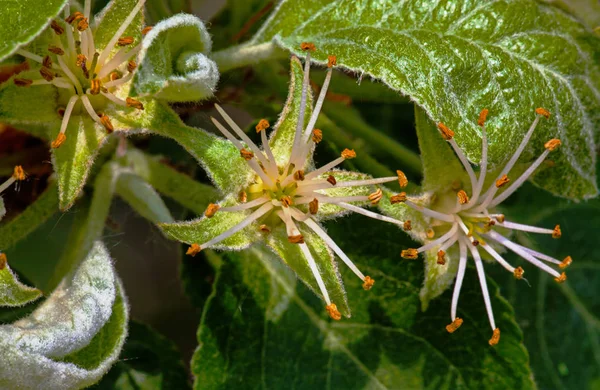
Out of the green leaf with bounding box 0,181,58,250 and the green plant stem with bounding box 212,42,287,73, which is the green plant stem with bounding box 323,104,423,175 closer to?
the green plant stem with bounding box 212,42,287,73

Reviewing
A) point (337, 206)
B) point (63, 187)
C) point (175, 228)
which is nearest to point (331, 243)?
point (337, 206)

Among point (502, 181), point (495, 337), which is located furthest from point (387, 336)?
point (502, 181)

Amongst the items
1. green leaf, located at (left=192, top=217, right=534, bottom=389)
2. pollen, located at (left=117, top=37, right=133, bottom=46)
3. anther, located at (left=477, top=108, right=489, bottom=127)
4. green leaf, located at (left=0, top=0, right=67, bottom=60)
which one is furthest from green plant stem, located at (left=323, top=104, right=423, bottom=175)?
green leaf, located at (left=0, top=0, right=67, bottom=60)

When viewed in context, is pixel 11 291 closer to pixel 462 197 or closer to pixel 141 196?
pixel 141 196

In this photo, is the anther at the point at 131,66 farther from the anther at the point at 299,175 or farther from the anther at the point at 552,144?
the anther at the point at 552,144

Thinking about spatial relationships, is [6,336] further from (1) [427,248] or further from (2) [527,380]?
(2) [527,380]

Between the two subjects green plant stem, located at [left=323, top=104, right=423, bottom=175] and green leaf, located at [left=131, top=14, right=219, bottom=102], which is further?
green plant stem, located at [left=323, top=104, right=423, bottom=175]

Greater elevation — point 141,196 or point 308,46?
point 308,46
